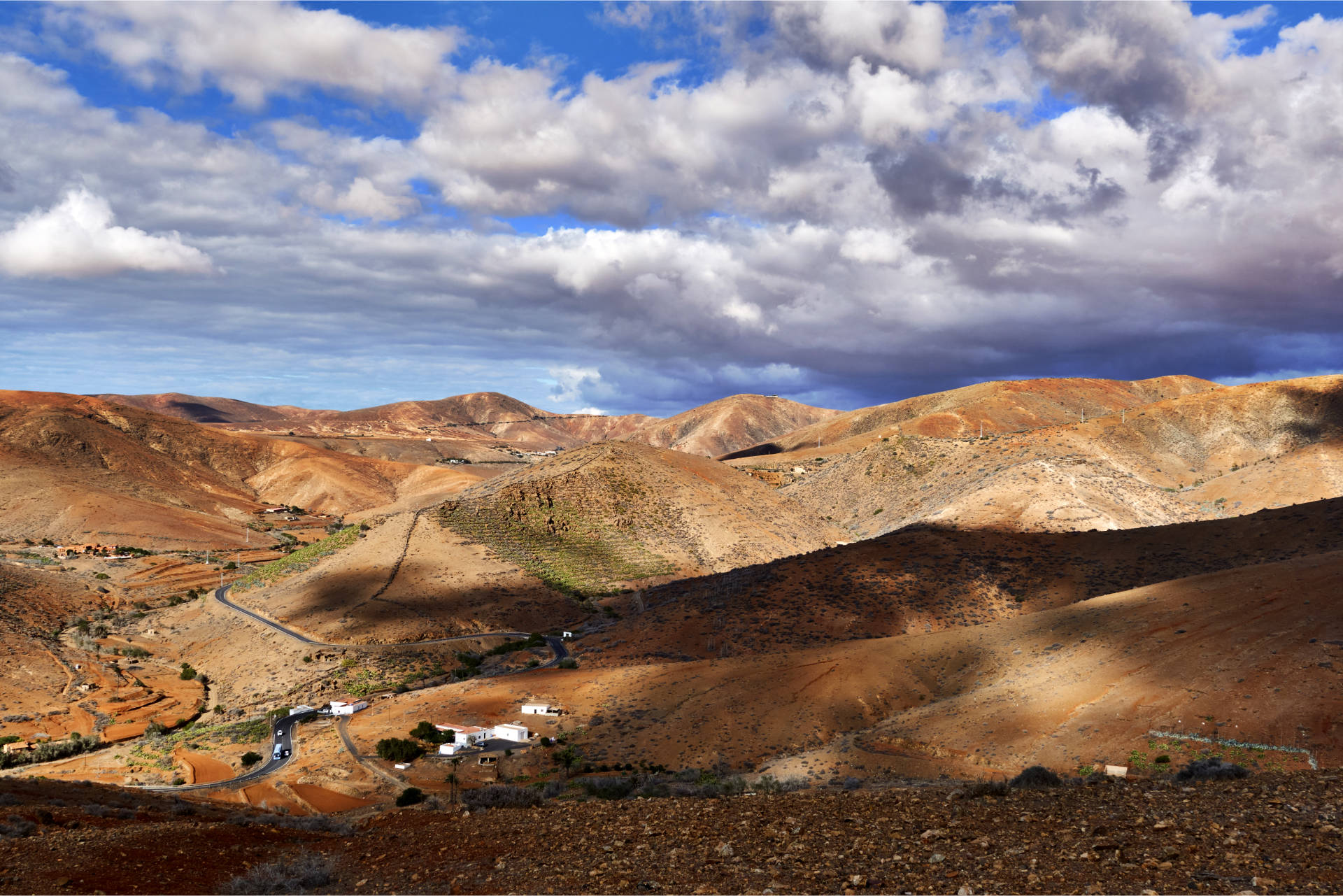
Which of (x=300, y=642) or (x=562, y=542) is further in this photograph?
(x=562, y=542)

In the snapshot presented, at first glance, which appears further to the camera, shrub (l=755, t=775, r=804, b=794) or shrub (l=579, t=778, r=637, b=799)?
shrub (l=579, t=778, r=637, b=799)

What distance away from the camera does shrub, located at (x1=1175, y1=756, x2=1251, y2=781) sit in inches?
597

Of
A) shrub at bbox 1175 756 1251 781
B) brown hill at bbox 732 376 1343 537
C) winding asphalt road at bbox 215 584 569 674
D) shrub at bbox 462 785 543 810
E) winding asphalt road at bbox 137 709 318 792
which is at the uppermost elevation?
brown hill at bbox 732 376 1343 537

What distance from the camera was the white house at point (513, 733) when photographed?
111 ft

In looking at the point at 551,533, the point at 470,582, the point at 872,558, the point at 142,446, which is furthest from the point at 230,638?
the point at 142,446

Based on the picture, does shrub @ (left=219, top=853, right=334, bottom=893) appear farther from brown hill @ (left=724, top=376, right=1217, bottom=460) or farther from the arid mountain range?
brown hill @ (left=724, top=376, right=1217, bottom=460)

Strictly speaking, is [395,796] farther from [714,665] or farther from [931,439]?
[931,439]

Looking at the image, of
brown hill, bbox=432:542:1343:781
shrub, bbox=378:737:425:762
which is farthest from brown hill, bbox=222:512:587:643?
shrub, bbox=378:737:425:762

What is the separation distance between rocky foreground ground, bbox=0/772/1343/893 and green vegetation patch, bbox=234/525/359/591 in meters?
61.6

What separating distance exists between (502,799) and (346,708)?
27.6m

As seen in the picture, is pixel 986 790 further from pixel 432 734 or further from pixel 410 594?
pixel 410 594

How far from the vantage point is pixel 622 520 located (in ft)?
262

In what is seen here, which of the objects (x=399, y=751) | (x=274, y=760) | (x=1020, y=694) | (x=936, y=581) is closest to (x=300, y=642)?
(x=274, y=760)

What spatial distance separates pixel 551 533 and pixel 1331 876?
231ft
